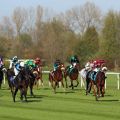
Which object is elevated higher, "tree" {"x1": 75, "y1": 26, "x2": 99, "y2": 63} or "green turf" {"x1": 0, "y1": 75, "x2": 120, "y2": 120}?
"tree" {"x1": 75, "y1": 26, "x2": 99, "y2": 63}

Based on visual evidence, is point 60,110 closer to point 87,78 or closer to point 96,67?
point 96,67

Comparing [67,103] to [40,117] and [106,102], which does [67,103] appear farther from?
[40,117]

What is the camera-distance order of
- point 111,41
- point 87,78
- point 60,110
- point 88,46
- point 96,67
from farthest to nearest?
1. point 88,46
2. point 111,41
3. point 87,78
4. point 96,67
5. point 60,110

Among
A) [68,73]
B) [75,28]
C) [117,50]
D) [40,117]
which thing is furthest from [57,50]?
[40,117]

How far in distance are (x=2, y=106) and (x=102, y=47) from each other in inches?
1928

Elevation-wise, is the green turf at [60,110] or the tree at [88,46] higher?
the tree at [88,46]

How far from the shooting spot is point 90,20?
82.4 meters

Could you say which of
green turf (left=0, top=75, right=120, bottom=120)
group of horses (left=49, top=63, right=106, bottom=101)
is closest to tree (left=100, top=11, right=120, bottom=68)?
group of horses (left=49, top=63, right=106, bottom=101)

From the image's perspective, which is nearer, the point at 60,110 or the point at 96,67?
the point at 60,110

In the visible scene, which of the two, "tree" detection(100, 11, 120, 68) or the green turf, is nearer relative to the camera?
the green turf

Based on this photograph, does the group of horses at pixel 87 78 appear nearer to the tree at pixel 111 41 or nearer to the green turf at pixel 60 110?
the green turf at pixel 60 110

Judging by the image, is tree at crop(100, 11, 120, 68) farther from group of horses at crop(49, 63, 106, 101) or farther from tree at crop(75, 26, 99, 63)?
group of horses at crop(49, 63, 106, 101)

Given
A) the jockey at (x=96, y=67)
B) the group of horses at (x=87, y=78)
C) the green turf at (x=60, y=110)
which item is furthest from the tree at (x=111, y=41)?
the green turf at (x=60, y=110)

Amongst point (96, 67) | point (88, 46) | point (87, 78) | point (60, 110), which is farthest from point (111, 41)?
point (60, 110)
